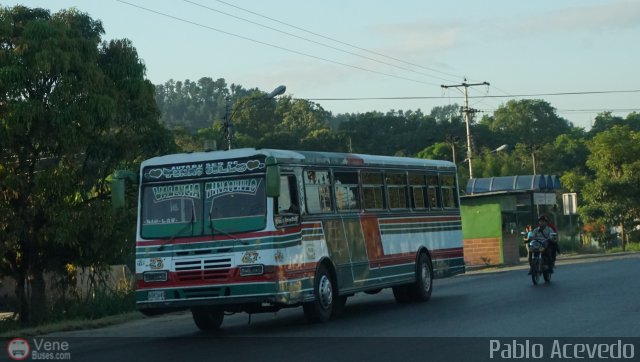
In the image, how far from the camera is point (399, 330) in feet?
50.9

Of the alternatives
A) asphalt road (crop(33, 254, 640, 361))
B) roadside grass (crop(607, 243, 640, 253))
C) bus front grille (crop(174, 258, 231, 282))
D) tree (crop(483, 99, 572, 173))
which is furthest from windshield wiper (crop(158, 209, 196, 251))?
tree (crop(483, 99, 572, 173))

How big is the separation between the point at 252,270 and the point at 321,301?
1799mm

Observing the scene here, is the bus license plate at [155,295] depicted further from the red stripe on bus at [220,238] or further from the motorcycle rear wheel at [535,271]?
the motorcycle rear wheel at [535,271]

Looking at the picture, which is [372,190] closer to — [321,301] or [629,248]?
[321,301]

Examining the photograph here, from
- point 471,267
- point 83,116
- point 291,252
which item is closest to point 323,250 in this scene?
point 291,252

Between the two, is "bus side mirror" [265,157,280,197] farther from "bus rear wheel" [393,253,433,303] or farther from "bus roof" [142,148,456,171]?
"bus rear wheel" [393,253,433,303]

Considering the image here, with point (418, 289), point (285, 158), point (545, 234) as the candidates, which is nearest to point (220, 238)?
point (285, 158)

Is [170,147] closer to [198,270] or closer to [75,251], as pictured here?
[75,251]

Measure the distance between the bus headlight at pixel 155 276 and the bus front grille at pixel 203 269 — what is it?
0.70ft

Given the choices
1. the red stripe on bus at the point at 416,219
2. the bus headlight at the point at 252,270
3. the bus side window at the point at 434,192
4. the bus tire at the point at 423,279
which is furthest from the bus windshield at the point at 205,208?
the bus side window at the point at 434,192

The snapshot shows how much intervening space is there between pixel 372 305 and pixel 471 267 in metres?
20.2

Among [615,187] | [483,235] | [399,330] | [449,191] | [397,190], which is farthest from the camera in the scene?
[615,187]

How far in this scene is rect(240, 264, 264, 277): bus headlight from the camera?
16.0 metres

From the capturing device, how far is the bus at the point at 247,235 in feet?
53.0
